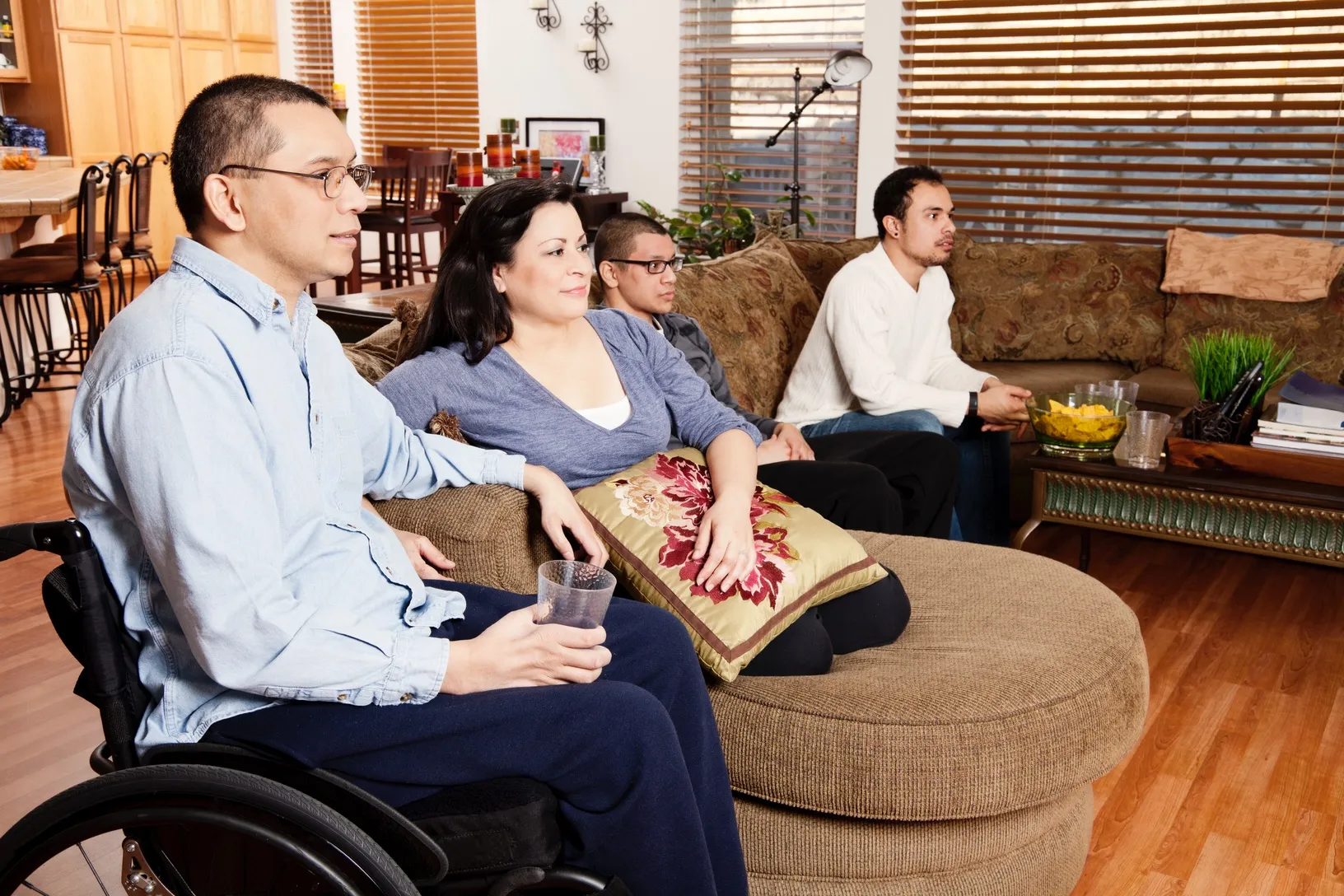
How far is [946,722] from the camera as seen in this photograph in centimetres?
154

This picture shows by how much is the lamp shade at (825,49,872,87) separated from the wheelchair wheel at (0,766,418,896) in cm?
394

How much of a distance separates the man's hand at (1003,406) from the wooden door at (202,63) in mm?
6836

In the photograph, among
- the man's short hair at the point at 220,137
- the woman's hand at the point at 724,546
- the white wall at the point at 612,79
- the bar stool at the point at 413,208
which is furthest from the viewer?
the white wall at the point at 612,79

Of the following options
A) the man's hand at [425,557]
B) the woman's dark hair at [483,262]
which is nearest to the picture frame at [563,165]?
the woman's dark hair at [483,262]

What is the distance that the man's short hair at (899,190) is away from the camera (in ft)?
10.2

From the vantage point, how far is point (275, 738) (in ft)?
4.05

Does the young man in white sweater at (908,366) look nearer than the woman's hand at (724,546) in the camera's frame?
No

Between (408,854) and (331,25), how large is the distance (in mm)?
8093

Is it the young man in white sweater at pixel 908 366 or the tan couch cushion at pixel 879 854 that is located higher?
the young man in white sweater at pixel 908 366

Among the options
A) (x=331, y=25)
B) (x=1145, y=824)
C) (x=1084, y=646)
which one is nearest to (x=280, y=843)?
(x=1084, y=646)

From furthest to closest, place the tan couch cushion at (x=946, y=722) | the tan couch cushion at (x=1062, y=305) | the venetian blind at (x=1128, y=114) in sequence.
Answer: the venetian blind at (x=1128, y=114) < the tan couch cushion at (x=1062, y=305) < the tan couch cushion at (x=946, y=722)

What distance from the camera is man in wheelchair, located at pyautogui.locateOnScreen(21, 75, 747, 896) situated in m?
1.14

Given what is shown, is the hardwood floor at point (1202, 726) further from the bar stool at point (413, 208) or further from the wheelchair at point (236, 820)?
the bar stool at point (413, 208)

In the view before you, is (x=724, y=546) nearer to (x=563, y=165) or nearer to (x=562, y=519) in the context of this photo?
(x=562, y=519)
